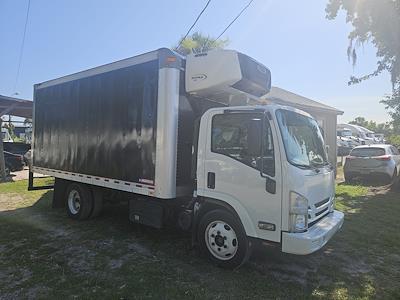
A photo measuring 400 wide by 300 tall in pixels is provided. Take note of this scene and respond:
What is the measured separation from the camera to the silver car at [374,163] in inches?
515

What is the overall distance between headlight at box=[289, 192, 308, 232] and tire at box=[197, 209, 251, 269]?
2.36 ft

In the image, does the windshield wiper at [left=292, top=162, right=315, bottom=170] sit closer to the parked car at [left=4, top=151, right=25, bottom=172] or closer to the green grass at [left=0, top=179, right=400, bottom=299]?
the green grass at [left=0, top=179, right=400, bottom=299]

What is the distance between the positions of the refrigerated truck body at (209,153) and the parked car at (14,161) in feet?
45.6

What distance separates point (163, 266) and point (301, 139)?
2.71 meters

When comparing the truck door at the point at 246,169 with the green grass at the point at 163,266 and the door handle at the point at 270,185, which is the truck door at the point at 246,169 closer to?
the door handle at the point at 270,185

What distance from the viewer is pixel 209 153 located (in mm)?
5121

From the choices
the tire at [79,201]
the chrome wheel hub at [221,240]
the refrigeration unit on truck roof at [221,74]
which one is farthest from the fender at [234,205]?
the tire at [79,201]

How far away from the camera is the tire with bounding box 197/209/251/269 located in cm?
483

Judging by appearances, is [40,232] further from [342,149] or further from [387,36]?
[342,149]

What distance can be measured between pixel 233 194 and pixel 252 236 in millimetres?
612

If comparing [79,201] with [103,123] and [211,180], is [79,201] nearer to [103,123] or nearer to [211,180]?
[103,123]

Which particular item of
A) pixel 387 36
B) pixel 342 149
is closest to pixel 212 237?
pixel 387 36

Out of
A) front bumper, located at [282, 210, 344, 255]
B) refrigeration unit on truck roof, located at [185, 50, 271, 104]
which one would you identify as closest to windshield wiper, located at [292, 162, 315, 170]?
front bumper, located at [282, 210, 344, 255]

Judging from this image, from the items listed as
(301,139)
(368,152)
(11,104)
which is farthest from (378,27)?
(11,104)
